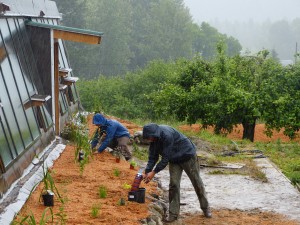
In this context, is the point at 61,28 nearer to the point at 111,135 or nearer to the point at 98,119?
the point at 98,119

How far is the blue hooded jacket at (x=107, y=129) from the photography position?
13133 millimetres

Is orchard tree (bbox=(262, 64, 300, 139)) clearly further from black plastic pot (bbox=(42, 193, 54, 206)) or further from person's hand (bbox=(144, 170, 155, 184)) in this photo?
black plastic pot (bbox=(42, 193, 54, 206))

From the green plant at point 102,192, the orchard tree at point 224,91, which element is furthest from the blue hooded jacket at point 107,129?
the orchard tree at point 224,91

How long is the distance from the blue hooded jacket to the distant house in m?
1.24

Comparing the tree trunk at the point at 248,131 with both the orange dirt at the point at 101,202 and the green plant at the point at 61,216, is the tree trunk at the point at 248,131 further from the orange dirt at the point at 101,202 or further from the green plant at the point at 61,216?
the green plant at the point at 61,216

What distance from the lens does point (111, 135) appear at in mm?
13273

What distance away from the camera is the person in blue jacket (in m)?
13.2

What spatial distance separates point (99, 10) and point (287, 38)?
381 feet

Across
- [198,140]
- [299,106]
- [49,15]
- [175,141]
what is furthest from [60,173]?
[299,106]

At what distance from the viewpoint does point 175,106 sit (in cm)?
2338

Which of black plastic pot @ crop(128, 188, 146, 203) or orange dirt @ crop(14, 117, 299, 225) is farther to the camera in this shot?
black plastic pot @ crop(128, 188, 146, 203)

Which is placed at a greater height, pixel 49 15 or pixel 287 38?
pixel 49 15

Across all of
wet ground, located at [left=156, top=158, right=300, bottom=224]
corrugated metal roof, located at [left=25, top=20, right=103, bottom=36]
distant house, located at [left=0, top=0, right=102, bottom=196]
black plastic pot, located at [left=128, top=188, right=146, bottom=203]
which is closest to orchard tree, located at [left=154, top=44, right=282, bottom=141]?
distant house, located at [left=0, top=0, right=102, bottom=196]

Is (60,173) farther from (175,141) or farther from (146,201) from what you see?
(175,141)
